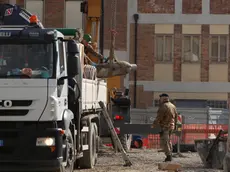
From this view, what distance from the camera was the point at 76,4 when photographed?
35469 mm

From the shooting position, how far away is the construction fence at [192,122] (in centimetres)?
2249

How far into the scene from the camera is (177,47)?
114ft

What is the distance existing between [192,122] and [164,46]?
11304mm

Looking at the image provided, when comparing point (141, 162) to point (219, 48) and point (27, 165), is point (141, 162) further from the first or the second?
point (219, 48)

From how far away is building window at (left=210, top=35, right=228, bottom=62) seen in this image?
3497cm

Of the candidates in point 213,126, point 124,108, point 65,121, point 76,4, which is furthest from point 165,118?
point 76,4

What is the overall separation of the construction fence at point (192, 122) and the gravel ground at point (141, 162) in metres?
2.49

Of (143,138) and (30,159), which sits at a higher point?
(30,159)

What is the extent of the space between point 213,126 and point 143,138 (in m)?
2.92

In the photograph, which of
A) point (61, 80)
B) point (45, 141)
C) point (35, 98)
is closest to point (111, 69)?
point (61, 80)

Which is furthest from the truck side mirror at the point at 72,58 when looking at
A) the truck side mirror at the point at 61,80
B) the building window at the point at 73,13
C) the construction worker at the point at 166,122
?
the building window at the point at 73,13

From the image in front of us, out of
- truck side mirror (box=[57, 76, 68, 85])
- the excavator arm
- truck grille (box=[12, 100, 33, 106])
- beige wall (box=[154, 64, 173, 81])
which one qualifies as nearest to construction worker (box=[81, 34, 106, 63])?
the excavator arm

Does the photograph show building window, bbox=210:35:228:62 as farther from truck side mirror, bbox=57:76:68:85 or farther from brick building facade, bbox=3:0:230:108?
truck side mirror, bbox=57:76:68:85

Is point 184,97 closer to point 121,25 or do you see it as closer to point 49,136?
point 121,25
